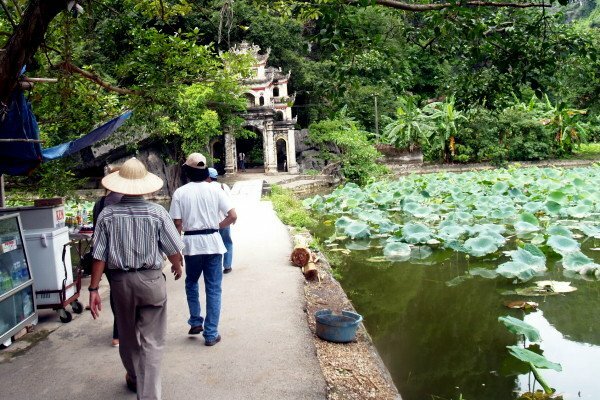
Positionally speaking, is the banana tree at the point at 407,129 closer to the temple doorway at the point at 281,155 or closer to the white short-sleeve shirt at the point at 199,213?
the temple doorway at the point at 281,155

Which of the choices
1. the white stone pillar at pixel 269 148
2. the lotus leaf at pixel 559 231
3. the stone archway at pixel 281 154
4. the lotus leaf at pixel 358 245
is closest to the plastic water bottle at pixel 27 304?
the lotus leaf at pixel 358 245

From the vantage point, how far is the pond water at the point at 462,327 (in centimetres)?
486

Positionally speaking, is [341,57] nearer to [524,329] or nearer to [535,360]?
[524,329]

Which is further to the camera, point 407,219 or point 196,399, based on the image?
point 407,219

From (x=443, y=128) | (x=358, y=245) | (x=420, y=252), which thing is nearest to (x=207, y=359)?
(x=420, y=252)

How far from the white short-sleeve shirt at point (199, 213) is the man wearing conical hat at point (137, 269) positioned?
34.6 inches

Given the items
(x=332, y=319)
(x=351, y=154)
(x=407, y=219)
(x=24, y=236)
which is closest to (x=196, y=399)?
(x=332, y=319)

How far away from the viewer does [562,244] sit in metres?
8.55

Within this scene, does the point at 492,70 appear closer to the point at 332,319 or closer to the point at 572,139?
the point at 332,319

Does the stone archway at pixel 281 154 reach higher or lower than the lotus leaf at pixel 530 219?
higher

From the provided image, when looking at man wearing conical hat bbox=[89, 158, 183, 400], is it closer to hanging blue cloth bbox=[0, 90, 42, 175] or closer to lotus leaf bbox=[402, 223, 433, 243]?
hanging blue cloth bbox=[0, 90, 42, 175]

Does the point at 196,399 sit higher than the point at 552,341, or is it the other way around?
the point at 196,399

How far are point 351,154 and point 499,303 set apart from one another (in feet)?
63.9

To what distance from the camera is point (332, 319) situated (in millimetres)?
4676
